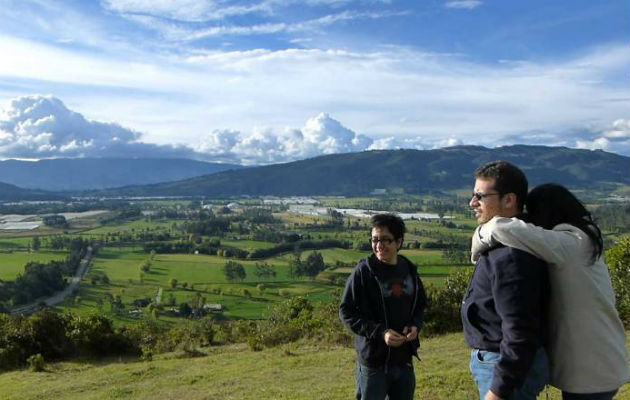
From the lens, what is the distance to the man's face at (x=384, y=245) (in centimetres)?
360

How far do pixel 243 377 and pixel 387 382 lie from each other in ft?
24.1

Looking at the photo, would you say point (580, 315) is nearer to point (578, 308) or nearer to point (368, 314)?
point (578, 308)

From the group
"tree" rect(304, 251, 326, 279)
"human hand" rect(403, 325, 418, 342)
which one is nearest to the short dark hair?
"human hand" rect(403, 325, 418, 342)

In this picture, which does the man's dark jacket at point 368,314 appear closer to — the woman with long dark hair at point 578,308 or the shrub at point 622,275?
the woman with long dark hair at point 578,308

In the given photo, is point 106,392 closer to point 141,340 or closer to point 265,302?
point 141,340

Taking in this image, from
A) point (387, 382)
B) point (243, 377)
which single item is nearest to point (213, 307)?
point (243, 377)

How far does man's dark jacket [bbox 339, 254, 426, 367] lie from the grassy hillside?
3628mm

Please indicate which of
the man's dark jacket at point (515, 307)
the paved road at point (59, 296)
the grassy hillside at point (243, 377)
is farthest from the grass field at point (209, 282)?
the man's dark jacket at point (515, 307)

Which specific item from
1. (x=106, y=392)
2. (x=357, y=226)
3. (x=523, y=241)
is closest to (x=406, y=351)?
(x=523, y=241)

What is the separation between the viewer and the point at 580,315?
2.36m

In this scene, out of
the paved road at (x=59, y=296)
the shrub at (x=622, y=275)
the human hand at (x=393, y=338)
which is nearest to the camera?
the human hand at (x=393, y=338)

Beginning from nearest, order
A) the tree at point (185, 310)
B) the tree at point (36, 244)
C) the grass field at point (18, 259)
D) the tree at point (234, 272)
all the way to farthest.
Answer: the tree at point (185, 310)
the tree at point (234, 272)
the grass field at point (18, 259)
the tree at point (36, 244)

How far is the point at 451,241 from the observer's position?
65.2 meters

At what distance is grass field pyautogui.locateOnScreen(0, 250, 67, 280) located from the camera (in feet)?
165
